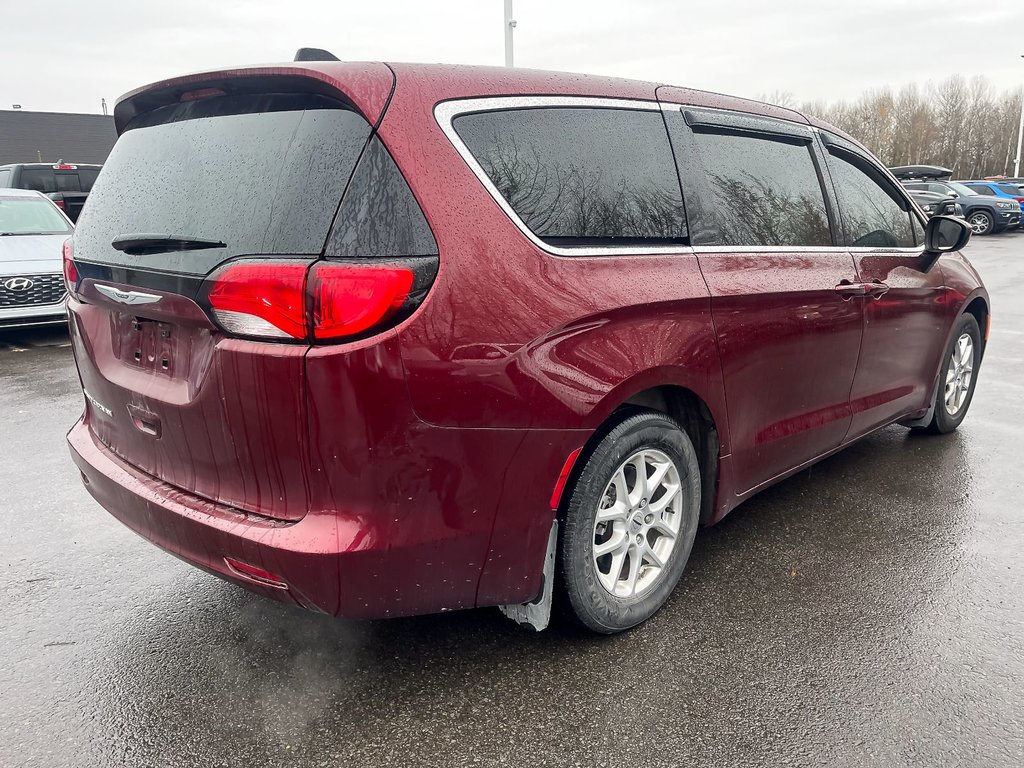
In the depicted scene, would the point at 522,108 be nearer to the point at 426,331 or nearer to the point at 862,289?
the point at 426,331

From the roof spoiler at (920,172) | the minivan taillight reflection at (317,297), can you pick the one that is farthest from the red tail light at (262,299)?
the roof spoiler at (920,172)

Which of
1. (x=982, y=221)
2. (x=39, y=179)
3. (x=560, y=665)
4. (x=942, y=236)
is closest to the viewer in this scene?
(x=560, y=665)

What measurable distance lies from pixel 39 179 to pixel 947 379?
14517mm

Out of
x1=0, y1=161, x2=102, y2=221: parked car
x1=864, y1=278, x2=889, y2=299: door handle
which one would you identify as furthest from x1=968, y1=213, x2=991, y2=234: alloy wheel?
x1=864, y1=278, x2=889, y2=299: door handle

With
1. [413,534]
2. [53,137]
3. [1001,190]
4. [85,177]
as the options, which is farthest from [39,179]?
[53,137]

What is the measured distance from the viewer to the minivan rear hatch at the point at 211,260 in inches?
77.0

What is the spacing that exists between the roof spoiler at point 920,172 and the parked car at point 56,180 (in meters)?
21.3

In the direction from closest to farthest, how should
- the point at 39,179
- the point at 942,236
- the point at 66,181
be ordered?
the point at 942,236 < the point at 39,179 < the point at 66,181

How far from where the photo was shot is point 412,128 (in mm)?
2020

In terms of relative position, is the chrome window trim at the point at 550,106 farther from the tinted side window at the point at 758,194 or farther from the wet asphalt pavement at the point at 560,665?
the wet asphalt pavement at the point at 560,665

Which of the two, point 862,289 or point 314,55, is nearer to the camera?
point 314,55

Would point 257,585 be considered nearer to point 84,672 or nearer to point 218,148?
point 84,672

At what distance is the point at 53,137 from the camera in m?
43.3

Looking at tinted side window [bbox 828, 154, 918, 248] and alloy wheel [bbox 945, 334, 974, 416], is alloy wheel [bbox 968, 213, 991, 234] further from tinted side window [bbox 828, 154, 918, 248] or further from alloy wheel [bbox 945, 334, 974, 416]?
tinted side window [bbox 828, 154, 918, 248]
